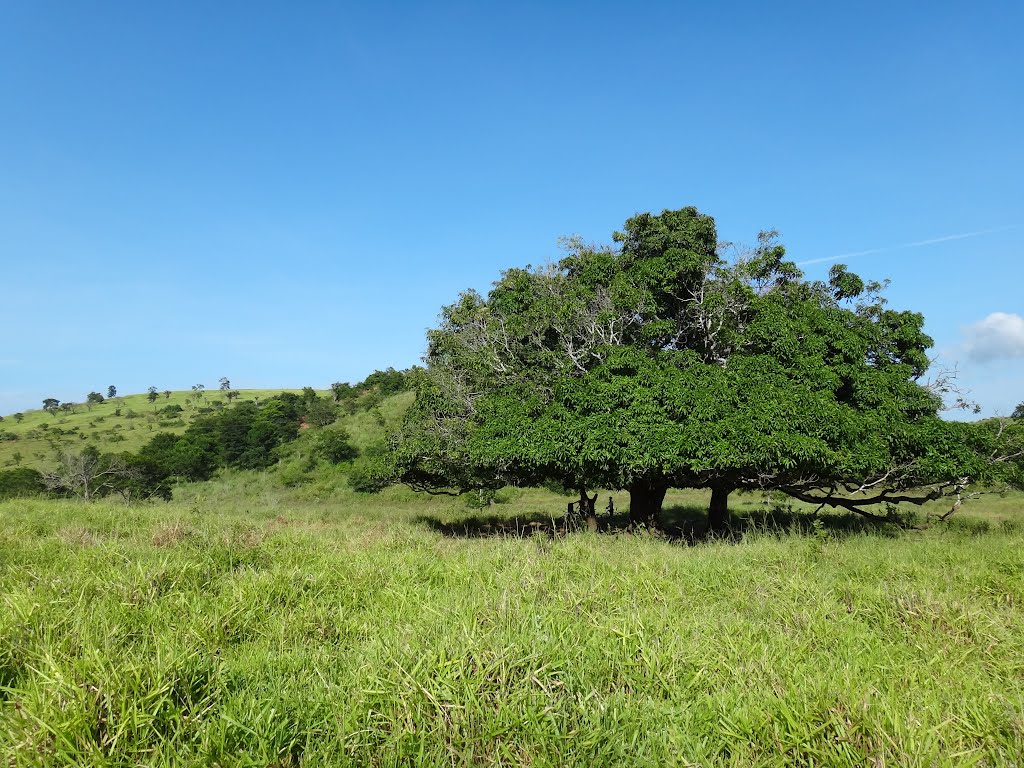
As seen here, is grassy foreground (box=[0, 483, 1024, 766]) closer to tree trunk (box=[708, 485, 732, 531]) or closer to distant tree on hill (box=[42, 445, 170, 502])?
tree trunk (box=[708, 485, 732, 531])

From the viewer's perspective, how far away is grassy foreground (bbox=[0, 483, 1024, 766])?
3.13m

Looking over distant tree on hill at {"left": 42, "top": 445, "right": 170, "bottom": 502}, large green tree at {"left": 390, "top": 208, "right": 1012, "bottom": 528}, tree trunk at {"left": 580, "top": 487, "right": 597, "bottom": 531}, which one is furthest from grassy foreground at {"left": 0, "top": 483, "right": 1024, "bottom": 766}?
distant tree on hill at {"left": 42, "top": 445, "right": 170, "bottom": 502}

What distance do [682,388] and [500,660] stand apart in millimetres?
9284

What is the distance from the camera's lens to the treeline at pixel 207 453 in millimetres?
37344

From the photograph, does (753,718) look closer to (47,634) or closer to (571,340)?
(47,634)

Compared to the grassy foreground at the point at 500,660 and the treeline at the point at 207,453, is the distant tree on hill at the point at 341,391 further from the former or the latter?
the grassy foreground at the point at 500,660

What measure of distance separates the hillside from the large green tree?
50737 millimetres

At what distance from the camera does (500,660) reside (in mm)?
3693

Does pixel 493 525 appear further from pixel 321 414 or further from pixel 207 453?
pixel 321 414

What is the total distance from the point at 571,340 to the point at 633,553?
710 centimetres

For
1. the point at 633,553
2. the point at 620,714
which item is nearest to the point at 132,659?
the point at 620,714

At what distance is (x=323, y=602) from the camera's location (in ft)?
19.5

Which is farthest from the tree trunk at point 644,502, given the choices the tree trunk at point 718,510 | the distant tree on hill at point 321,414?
the distant tree on hill at point 321,414

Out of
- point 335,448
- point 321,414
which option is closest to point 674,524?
point 335,448
